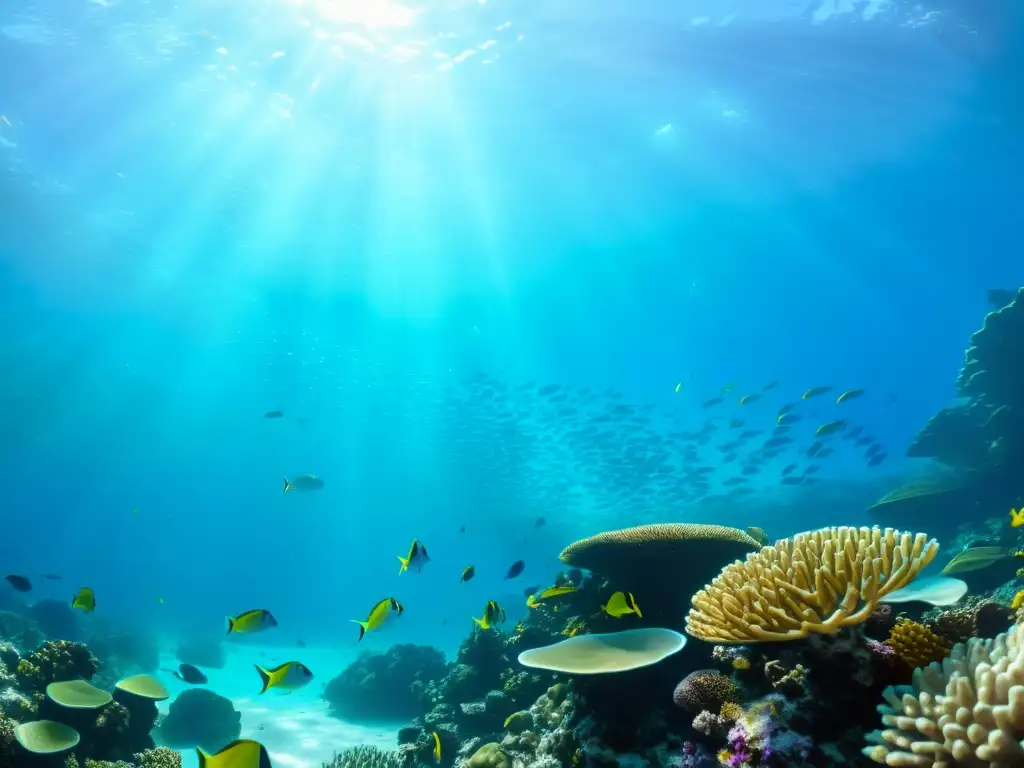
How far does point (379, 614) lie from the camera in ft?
20.3

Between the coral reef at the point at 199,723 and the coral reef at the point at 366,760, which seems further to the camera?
the coral reef at the point at 199,723

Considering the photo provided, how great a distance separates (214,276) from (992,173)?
4468 cm

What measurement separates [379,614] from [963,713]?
544 centimetres

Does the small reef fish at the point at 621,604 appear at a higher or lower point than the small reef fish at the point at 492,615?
lower

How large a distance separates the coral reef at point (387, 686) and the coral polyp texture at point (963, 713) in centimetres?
1449

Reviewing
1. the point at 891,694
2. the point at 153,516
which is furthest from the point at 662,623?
the point at 153,516

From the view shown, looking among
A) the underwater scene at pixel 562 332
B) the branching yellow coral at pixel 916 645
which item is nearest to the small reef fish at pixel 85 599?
the underwater scene at pixel 562 332

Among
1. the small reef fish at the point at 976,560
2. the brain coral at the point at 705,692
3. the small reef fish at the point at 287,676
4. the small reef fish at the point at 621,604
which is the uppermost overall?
the small reef fish at the point at 976,560

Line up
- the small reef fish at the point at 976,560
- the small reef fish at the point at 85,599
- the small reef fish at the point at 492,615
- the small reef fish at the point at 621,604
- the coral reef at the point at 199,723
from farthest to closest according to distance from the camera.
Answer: the coral reef at the point at 199,723 → the small reef fish at the point at 976,560 → the small reef fish at the point at 85,599 → the small reef fish at the point at 492,615 → the small reef fish at the point at 621,604

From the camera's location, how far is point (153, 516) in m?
108

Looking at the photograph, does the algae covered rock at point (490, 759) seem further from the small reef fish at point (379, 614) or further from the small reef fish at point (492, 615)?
the small reef fish at point (379, 614)

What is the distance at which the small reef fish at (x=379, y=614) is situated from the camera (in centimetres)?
599

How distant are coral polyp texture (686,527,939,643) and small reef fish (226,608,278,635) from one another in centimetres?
535

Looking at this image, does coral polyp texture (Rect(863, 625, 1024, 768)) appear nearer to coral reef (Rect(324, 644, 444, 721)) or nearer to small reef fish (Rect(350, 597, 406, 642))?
small reef fish (Rect(350, 597, 406, 642))
